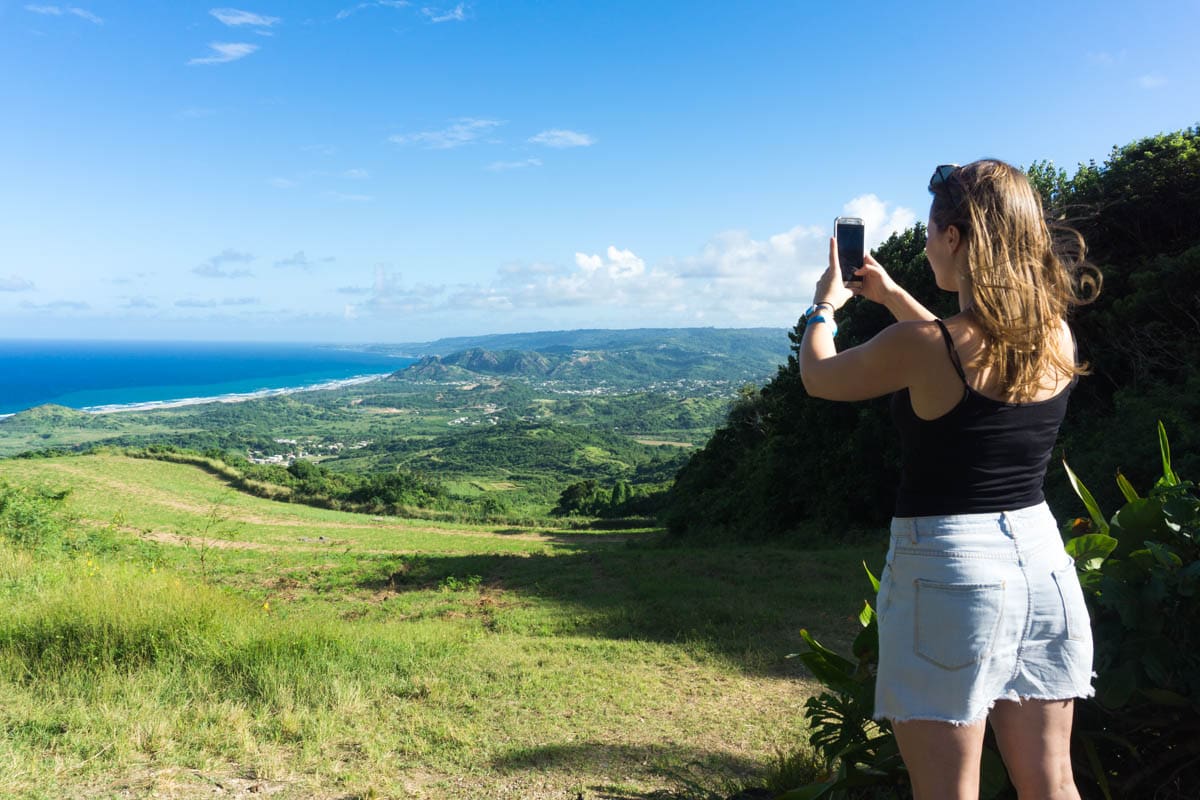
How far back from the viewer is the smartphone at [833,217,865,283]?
Answer: 178 centimetres

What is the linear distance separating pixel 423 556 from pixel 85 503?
1510 cm

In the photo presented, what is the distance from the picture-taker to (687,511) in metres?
21.8

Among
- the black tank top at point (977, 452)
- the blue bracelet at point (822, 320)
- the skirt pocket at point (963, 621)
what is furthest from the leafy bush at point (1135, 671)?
the blue bracelet at point (822, 320)

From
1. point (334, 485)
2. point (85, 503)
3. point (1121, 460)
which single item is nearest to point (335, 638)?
point (1121, 460)

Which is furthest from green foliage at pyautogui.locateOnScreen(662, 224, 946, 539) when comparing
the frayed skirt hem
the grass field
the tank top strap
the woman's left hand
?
the tank top strap

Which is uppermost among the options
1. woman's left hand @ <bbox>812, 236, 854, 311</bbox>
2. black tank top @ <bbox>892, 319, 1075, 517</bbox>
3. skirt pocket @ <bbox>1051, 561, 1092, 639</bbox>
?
woman's left hand @ <bbox>812, 236, 854, 311</bbox>

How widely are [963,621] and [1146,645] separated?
0.95 metres

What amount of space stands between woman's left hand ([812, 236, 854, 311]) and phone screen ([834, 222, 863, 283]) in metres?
0.06

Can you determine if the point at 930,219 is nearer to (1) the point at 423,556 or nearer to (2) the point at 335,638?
(2) the point at 335,638

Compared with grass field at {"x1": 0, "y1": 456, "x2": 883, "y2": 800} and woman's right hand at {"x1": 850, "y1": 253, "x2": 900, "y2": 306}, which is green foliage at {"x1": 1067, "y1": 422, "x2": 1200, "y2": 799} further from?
grass field at {"x1": 0, "y1": 456, "x2": 883, "y2": 800}

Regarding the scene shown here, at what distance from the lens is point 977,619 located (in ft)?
4.18

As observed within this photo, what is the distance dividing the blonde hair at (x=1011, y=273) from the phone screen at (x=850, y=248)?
1.20 feet

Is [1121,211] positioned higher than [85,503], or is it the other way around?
[1121,211]

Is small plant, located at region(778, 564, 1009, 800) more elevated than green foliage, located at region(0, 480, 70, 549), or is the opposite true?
small plant, located at region(778, 564, 1009, 800)
